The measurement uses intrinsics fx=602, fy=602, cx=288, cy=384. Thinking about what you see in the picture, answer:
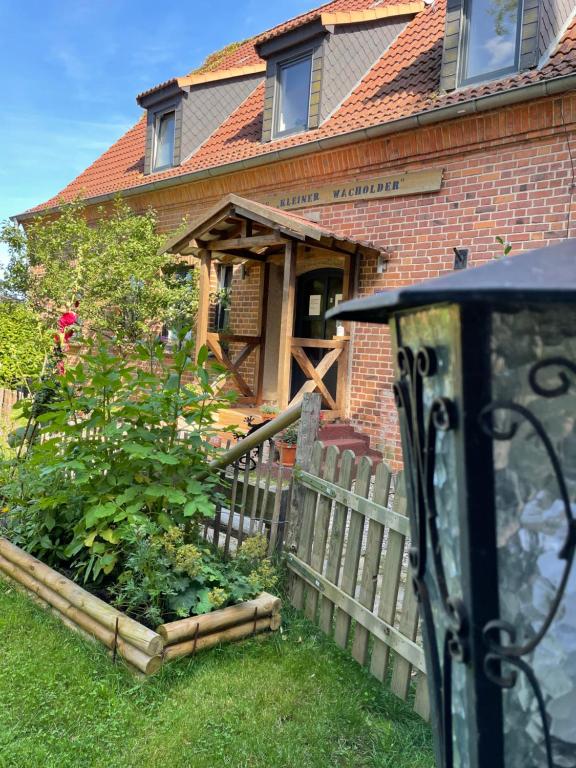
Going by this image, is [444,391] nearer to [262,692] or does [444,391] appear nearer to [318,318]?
[262,692]

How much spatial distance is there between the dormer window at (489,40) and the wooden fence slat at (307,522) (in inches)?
235

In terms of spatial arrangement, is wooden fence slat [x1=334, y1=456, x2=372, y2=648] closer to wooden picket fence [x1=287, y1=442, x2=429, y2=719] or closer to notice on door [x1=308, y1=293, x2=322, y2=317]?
wooden picket fence [x1=287, y1=442, x2=429, y2=719]

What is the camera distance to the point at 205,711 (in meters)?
2.54

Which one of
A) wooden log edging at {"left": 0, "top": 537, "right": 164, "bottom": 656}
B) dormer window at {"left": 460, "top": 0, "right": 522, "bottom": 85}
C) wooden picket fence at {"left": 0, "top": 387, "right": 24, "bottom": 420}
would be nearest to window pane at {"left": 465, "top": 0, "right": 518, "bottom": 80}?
dormer window at {"left": 460, "top": 0, "right": 522, "bottom": 85}

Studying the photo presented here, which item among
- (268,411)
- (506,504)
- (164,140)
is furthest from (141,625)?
(164,140)

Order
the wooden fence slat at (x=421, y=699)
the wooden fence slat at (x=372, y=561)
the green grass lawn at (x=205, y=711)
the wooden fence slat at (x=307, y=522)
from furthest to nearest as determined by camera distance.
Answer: the wooden fence slat at (x=307, y=522), the wooden fence slat at (x=372, y=561), the wooden fence slat at (x=421, y=699), the green grass lawn at (x=205, y=711)

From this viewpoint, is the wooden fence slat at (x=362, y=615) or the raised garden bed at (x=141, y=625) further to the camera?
the raised garden bed at (x=141, y=625)

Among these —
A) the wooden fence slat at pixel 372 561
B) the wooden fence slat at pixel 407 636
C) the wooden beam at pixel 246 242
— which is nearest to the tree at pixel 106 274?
the wooden beam at pixel 246 242

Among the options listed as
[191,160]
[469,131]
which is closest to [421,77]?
[469,131]

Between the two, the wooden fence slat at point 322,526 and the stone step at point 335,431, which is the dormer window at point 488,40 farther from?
the wooden fence slat at point 322,526

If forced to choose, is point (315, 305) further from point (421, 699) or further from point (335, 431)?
point (421, 699)

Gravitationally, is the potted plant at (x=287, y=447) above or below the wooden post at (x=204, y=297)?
below

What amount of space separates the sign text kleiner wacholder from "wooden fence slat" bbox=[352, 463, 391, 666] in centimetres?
563

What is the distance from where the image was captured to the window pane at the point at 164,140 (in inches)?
492
